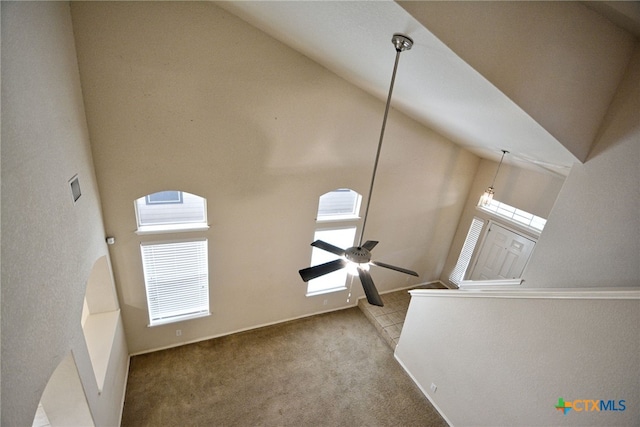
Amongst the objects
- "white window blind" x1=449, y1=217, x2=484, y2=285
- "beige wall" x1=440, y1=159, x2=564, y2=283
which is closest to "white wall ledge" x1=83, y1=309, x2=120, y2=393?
"white window blind" x1=449, y1=217, x2=484, y2=285

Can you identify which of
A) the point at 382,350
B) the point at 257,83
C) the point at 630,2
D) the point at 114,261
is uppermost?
the point at 630,2

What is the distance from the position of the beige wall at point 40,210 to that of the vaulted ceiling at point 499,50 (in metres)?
1.88

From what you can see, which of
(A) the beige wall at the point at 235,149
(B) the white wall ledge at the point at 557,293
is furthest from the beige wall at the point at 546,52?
(B) the white wall ledge at the point at 557,293

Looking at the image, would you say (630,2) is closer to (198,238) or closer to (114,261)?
(198,238)

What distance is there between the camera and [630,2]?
2.14m

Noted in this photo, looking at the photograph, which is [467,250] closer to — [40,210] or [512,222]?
[512,222]

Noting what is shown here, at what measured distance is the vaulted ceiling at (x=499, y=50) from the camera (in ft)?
6.81

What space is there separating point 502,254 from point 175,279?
6.54 m

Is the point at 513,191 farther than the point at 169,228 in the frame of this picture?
Yes

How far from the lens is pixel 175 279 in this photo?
4.69m

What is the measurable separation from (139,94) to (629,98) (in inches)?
202

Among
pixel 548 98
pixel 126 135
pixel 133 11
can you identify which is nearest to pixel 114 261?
pixel 126 135

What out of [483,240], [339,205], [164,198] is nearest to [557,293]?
[339,205]

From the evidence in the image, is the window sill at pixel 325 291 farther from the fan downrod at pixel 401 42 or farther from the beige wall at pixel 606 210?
the fan downrod at pixel 401 42
